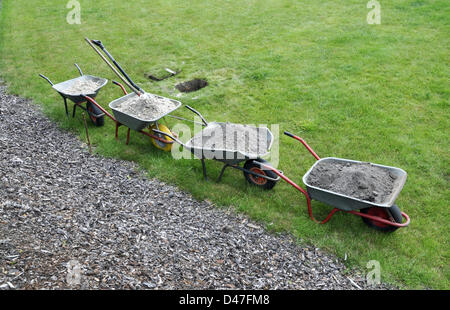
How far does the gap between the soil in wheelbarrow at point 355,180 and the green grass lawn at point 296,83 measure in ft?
1.73

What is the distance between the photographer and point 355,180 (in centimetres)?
432

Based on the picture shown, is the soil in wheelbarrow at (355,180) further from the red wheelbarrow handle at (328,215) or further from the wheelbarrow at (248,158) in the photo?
the wheelbarrow at (248,158)

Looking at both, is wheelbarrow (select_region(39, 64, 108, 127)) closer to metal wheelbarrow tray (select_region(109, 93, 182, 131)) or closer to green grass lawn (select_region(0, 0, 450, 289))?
green grass lawn (select_region(0, 0, 450, 289))

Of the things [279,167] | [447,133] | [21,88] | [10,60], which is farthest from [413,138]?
[10,60]

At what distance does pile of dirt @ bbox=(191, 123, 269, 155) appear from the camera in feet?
16.3

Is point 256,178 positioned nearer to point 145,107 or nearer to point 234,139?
point 234,139

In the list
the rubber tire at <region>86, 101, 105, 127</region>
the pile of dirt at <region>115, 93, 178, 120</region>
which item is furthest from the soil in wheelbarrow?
the rubber tire at <region>86, 101, 105, 127</region>

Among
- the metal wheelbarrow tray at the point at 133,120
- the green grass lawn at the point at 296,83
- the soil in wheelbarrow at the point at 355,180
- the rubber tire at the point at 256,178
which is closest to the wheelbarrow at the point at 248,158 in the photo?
the rubber tire at the point at 256,178

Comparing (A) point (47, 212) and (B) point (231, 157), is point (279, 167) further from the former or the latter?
(A) point (47, 212)

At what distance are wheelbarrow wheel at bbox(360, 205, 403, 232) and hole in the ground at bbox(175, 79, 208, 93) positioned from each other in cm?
496

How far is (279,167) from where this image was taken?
5.61 m

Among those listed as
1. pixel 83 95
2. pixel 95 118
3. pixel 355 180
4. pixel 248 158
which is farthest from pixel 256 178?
pixel 95 118

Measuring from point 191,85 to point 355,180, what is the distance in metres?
4.94

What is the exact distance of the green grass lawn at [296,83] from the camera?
4559mm
